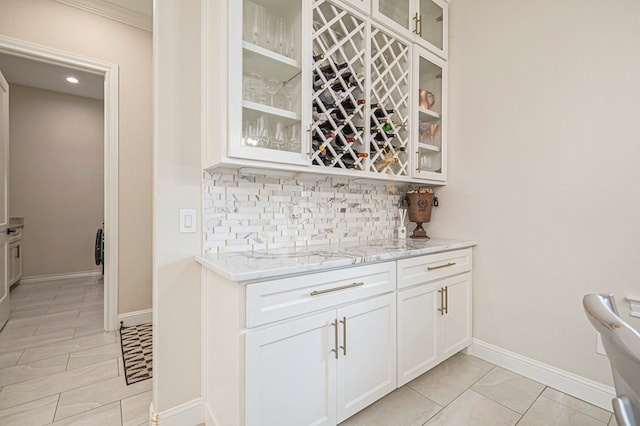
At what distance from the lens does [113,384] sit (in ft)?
5.97

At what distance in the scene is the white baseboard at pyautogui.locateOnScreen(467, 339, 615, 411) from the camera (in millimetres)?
1623

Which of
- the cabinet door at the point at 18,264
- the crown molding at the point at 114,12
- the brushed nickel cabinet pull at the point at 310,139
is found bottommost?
the cabinet door at the point at 18,264

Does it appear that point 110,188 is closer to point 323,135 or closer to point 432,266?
point 323,135

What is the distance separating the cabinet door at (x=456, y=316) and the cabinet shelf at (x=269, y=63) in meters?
1.61

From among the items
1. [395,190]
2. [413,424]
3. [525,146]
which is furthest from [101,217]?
[525,146]

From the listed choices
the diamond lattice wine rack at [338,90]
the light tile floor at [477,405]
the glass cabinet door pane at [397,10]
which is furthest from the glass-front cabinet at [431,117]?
the light tile floor at [477,405]

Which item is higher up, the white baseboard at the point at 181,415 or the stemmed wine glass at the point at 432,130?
the stemmed wine glass at the point at 432,130

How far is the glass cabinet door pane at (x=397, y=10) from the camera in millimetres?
1931

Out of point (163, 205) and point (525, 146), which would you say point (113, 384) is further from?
point (525, 146)

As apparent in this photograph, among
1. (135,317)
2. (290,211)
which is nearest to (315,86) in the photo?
(290,211)

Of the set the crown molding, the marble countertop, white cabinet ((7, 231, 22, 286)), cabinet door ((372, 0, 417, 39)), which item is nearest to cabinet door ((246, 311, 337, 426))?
the marble countertop

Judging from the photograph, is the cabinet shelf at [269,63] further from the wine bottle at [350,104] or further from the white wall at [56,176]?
the white wall at [56,176]

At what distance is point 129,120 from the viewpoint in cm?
278

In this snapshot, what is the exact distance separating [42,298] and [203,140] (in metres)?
3.72
